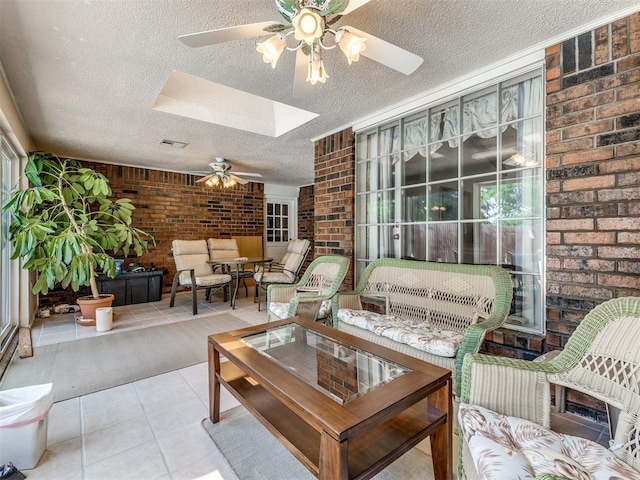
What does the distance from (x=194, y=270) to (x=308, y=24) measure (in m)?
4.00

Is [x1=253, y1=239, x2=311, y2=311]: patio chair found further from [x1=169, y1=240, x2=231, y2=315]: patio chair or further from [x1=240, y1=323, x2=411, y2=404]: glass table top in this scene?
[x1=240, y1=323, x2=411, y2=404]: glass table top

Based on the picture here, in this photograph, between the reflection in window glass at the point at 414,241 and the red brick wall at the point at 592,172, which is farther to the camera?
the reflection in window glass at the point at 414,241

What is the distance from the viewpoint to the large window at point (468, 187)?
84.5 inches

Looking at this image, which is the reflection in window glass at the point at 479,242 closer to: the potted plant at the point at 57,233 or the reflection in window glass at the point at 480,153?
the reflection in window glass at the point at 480,153

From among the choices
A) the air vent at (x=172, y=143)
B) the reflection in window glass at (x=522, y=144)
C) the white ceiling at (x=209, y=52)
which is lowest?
the reflection in window glass at (x=522, y=144)

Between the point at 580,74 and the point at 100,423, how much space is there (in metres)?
3.46

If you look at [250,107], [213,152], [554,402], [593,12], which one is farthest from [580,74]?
[213,152]

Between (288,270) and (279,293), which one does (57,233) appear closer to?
(279,293)

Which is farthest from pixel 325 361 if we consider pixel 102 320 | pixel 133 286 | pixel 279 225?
pixel 279 225

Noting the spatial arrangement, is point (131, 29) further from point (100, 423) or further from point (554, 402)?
point (554, 402)

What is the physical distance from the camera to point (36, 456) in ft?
4.73

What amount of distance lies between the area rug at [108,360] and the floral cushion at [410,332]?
1.36m

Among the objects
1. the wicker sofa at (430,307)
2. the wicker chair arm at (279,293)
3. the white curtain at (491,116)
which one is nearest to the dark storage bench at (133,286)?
the wicker chair arm at (279,293)

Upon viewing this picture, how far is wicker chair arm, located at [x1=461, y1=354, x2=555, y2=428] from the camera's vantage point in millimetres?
1167
